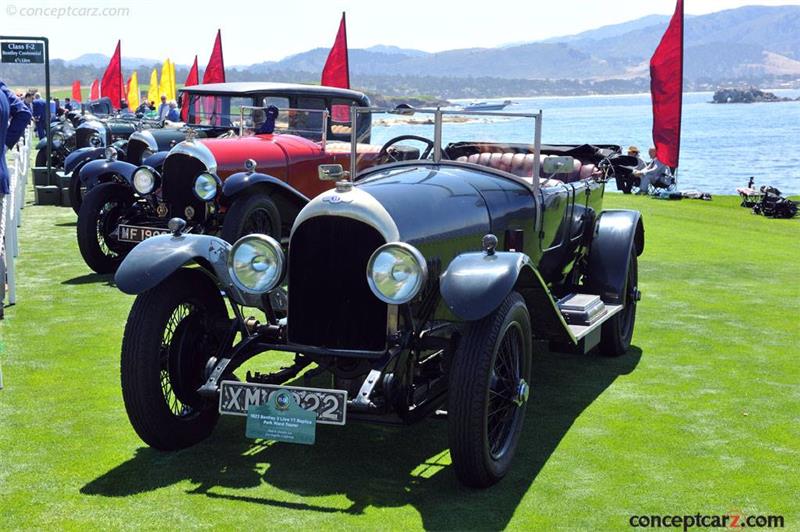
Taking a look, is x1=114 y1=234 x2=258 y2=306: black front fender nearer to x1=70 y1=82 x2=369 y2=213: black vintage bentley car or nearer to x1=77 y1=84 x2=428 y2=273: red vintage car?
x1=77 y1=84 x2=428 y2=273: red vintage car

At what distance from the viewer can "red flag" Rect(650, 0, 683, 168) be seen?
15.9 m

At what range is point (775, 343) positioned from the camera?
7.28 m

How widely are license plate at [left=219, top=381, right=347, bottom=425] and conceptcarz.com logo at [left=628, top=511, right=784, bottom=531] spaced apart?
131cm

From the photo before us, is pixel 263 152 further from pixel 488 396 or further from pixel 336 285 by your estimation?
pixel 488 396

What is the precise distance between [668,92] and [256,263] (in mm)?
12608

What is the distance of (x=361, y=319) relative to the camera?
15.4ft

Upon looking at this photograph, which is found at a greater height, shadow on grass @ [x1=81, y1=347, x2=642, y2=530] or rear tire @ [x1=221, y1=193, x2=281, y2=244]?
rear tire @ [x1=221, y1=193, x2=281, y2=244]

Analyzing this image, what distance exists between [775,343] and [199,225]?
5.31 metres

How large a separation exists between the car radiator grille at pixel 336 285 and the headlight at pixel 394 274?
7.2 inches

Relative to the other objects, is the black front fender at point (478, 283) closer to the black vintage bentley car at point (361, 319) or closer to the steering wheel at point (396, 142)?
the black vintage bentley car at point (361, 319)

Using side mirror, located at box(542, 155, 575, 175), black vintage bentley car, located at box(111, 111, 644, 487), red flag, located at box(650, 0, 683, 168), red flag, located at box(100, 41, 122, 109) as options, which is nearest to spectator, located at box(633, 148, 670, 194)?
red flag, located at box(650, 0, 683, 168)

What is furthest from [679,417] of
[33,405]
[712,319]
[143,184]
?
[143,184]

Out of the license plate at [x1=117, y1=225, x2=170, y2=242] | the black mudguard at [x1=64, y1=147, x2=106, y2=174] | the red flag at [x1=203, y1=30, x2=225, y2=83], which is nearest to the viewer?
the license plate at [x1=117, y1=225, x2=170, y2=242]

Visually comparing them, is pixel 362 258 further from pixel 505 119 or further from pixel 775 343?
pixel 775 343
